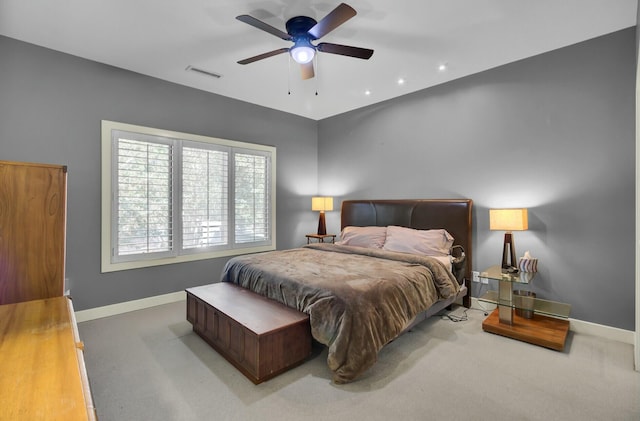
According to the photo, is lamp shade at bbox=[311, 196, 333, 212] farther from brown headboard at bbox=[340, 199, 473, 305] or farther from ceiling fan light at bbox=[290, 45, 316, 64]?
ceiling fan light at bbox=[290, 45, 316, 64]

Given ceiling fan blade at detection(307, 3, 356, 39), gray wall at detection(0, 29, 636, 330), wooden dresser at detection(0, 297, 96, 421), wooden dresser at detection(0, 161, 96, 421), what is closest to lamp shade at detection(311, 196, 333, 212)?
gray wall at detection(0, 29, 636, 330)

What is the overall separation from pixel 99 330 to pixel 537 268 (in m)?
4.62

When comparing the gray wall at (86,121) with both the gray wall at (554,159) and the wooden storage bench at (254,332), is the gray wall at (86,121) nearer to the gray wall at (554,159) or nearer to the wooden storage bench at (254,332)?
the wooden storage bench at (254,332)

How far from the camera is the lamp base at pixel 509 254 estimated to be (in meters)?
3.26

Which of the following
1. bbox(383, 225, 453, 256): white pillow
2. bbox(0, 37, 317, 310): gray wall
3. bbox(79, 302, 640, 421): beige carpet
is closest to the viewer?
bbox(79, 302, 640, 421): beige carpet

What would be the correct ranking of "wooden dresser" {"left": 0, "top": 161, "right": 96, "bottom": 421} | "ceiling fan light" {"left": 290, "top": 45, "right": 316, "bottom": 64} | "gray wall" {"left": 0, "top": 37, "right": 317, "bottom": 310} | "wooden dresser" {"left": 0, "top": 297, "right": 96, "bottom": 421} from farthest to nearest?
1. "gray wall" {"left": 0, "top": 37, "right": 317, "bottom": 310}
2. "ceiling fan light" {"left": 290, "top": 45, "right": 316, "bottom": 64}
3. "wooden dresser" {"left": 0, "top": 161, "right": 96, "bottom": 421}
4. "wooden dresser" {"left": 0, "top": 297, "right": 96, "bottom": 421}

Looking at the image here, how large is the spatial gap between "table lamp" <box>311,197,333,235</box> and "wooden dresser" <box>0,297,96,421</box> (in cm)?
408

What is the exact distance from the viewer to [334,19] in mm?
2258

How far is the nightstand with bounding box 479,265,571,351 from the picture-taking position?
9.23 feet

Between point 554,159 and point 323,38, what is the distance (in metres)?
2.70

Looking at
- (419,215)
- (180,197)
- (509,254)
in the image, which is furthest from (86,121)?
(509,254)

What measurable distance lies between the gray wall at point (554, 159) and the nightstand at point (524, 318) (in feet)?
0.91

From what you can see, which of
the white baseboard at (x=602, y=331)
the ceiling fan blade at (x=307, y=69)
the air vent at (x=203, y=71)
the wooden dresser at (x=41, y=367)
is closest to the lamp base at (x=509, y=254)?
the white baseboard at (x=602, y=331)

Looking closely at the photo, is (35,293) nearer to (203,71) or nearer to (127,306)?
(127,306)
